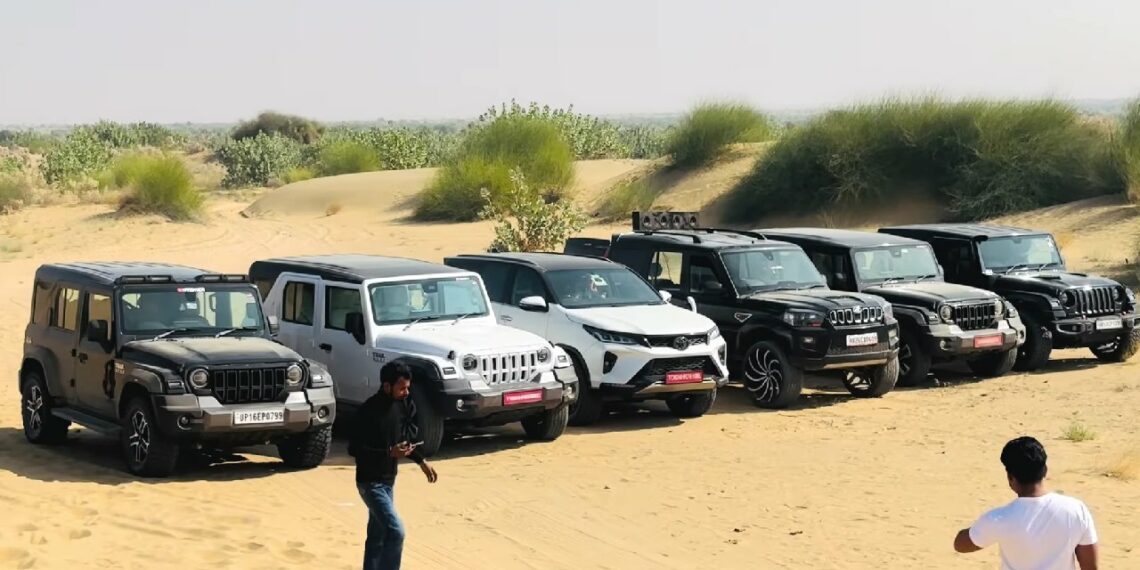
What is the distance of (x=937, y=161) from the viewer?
127ft

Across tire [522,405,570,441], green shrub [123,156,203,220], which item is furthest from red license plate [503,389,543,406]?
green shrub [123,156,203,220]

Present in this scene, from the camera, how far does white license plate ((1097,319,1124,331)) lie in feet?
60.2

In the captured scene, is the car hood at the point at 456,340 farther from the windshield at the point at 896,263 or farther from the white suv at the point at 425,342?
the windshield at the point at 896,263

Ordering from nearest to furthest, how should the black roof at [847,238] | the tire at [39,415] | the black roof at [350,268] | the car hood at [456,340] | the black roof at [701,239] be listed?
the car hood at [456,340]
the tire at [39,415]
the black roof at [350,268]
the black roof at [701,239]
the black roof at [847,238]

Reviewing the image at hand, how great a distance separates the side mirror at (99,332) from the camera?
12297mm

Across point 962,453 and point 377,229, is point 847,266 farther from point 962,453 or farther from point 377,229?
point 377,229

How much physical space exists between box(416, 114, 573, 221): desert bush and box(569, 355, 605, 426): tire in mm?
28205

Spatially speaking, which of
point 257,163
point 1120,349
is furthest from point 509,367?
point 257,163

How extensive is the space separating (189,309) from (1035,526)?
8783 mm

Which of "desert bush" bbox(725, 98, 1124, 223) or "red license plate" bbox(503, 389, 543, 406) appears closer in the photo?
"red license plate" bbox(503, 389, 543, 406)

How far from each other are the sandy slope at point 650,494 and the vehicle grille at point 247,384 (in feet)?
2.28

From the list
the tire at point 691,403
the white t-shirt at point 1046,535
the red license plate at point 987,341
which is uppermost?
the white t-shirt at point 1046,535

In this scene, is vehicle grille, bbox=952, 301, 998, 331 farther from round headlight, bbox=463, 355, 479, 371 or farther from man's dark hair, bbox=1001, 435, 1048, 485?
man's dark hair, bbox=1001, 435, 1048, 485

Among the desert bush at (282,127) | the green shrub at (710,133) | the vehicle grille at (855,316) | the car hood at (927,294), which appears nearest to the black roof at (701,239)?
the car hood at (927,294)
